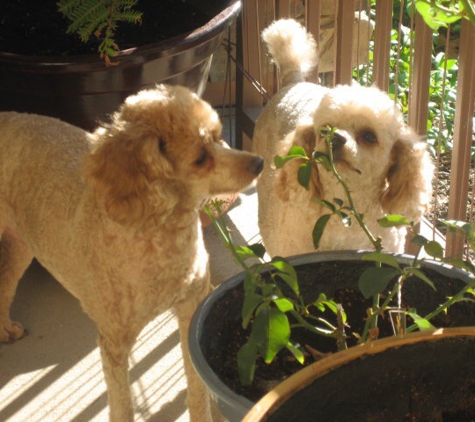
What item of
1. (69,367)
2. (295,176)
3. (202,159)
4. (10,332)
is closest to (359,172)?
(295,176)

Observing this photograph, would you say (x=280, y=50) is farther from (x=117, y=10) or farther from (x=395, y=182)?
(x=395, y=182)

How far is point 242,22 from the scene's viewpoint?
3145mm

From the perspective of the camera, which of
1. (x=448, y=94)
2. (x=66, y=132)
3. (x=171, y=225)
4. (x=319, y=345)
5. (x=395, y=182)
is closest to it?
(x=319, y=345)

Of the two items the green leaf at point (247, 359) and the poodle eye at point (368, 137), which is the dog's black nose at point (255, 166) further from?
the green leaf at point (247, 359)

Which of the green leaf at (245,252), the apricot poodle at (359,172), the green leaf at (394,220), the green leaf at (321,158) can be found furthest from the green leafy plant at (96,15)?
the green leaf at (394,220)

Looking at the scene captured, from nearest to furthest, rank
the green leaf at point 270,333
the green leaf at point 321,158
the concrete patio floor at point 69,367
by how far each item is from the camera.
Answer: the green leaf at point 270,333 → the green leaf at point 321,158 → the concrete patio floor at point 69,367

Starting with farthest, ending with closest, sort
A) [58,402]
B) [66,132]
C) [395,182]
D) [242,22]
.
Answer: [242,22], [58,402], [66,132], [395,182]

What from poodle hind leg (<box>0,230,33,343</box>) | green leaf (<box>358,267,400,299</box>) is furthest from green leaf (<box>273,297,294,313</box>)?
poodle hind leg (<box>0,230,33,343</box>)

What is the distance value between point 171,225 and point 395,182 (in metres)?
0.59

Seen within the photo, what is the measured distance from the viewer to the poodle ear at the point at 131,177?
5.29 feet

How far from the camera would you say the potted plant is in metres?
1.09

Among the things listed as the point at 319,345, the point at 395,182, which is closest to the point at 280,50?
the point at 395,182

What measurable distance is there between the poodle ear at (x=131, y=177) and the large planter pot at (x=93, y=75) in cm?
77

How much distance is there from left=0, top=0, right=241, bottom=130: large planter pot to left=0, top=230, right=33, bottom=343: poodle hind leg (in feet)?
1.41
